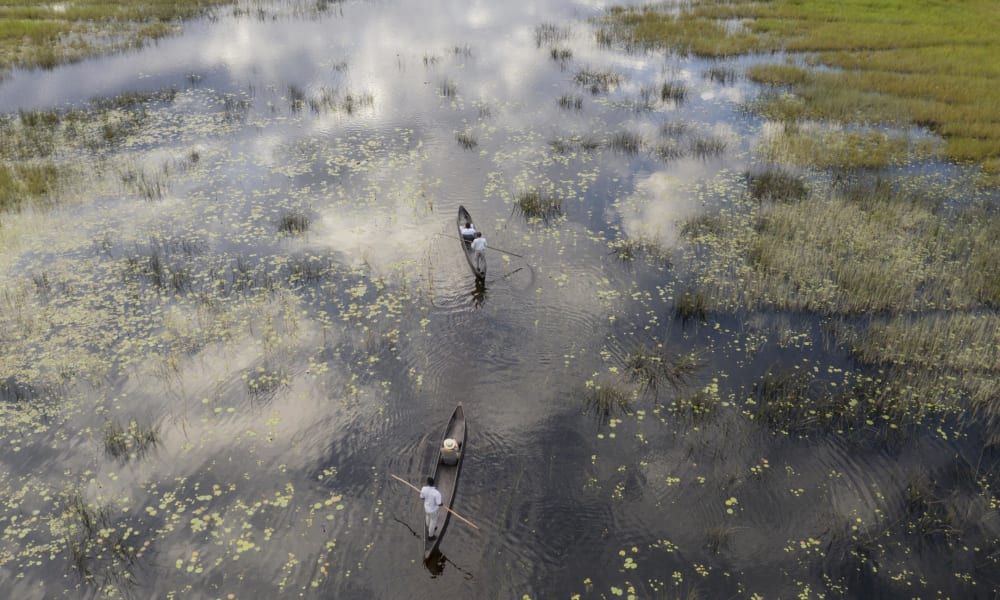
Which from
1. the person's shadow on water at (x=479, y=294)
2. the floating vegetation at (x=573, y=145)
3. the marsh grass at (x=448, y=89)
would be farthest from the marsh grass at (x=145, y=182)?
the floating vegetation at (x=573, y=145)

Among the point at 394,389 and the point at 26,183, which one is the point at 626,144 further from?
the point at 26,183

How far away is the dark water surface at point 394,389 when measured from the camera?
32.6 ft

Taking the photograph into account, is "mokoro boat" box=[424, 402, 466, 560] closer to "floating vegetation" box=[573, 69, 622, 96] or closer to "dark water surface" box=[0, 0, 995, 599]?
"dark water surface" box=[0, 0, 995, 599]

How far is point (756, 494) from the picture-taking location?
10922mm

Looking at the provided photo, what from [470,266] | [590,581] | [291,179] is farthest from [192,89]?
[590,581]

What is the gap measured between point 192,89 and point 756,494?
28417 millimetres

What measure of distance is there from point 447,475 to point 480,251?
21.6 feet

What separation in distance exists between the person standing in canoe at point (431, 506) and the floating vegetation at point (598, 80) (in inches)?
903

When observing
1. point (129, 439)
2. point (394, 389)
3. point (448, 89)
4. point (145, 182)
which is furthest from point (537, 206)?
point (145, 182)

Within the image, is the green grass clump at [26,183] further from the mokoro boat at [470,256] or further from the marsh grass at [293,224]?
the mokoro boat at [470,256]

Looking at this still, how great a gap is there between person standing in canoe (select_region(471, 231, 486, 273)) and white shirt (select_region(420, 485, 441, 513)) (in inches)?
285

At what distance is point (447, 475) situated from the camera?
35.9 feet

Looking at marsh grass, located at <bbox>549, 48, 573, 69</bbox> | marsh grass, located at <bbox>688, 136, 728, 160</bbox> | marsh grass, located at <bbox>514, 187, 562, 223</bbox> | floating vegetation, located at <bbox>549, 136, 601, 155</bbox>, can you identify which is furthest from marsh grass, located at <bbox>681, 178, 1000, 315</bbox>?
marsh grass, located at <bbox>549, 48, 573, 69</bbox>

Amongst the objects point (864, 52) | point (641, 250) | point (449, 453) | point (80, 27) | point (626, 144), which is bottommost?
point (449, 453)
